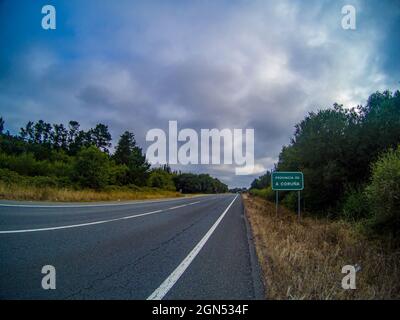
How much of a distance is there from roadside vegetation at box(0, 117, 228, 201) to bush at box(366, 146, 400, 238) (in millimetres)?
20095

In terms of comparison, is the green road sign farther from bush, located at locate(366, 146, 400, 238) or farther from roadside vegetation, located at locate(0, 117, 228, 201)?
roadside vegetation, located at locate(0, 117, 228, 201)

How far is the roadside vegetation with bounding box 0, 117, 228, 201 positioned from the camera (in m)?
21.5

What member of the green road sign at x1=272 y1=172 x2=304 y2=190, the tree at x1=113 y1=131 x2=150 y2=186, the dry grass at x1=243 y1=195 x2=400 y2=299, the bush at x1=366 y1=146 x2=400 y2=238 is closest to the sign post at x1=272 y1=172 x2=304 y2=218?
the green road sign at x1=272 y1=172 x2=304 y2=190

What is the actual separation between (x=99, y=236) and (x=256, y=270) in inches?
178

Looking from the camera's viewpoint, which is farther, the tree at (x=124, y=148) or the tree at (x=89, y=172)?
the tree at (x=124, y=148)

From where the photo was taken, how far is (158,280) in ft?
12.0

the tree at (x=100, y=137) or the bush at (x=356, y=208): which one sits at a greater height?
the tree at (x=100, y=137)

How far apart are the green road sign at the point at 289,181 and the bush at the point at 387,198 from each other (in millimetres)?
4616

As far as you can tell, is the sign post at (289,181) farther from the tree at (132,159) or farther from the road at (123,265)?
the tree at (132,159)

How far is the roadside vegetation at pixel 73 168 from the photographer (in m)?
21.5

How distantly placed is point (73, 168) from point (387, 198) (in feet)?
135

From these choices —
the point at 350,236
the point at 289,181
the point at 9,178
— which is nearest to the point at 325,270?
the point at 350,236

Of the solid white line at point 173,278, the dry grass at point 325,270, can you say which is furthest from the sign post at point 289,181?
the solid white line at point 173,278
